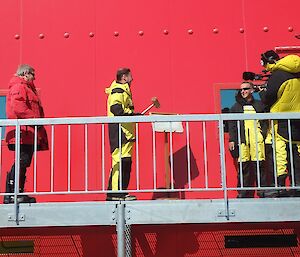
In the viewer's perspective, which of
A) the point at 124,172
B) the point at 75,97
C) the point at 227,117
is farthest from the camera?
the point at 75,97

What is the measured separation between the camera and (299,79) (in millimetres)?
6184

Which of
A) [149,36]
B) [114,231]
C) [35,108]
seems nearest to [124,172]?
[114,231]

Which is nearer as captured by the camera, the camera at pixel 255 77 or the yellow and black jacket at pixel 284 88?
the yellow and black jacket at pixel 284 88

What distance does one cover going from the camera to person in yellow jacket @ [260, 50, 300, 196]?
5.94 m

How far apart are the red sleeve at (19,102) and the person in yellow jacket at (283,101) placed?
251cm

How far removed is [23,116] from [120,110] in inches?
39.4

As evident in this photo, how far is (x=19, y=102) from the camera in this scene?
20.0 feet

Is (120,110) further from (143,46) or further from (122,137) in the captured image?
(143,46)

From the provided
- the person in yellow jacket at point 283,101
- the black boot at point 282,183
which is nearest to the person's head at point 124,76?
the person in yellow jacket at point 283,101

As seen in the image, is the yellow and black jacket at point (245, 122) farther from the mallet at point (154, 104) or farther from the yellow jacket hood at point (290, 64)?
the mallet at point (154, 104)

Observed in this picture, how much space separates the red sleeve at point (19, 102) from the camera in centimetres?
606

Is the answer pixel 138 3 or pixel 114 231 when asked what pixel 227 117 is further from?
pixel 138 3

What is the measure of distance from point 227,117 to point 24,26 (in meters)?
3.02

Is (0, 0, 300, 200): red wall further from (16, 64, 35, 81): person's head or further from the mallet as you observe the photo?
(16, 64, 35, 81): person's head
